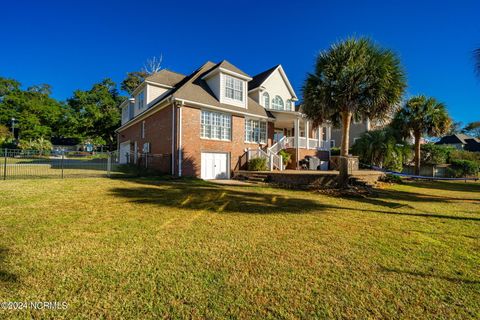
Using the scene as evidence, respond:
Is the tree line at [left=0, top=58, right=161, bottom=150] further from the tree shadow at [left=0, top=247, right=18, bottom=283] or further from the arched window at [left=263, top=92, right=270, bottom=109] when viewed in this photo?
the tree shadow at [left=0, top=247, right=18, bottom=283]

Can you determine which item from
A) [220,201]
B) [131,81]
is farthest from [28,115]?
[220,201]

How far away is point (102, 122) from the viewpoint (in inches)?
1503

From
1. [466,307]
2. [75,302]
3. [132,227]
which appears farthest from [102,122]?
[466,307]

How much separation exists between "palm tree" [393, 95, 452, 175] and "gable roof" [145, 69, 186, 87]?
19664mm

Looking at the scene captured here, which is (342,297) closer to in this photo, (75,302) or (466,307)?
(466,307)

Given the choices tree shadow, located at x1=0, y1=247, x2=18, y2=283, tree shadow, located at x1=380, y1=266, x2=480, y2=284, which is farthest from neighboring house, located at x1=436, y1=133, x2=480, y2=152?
tree shadow, located at x1=0, y1=247, x2=18, y2=283

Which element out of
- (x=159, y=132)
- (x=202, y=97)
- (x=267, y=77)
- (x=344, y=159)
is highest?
(x=267, y=77)

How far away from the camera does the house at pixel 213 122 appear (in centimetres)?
1454

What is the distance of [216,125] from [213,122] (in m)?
0.30

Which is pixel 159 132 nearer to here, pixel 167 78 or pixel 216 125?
pixel 216 125

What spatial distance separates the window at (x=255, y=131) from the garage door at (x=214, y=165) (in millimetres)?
2854

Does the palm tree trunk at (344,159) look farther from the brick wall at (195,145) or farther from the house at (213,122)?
the brick wall at (195,145)

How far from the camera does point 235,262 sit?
3611mm

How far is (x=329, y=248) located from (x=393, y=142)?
18.1m
